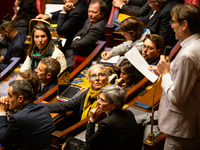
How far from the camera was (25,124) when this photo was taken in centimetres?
219

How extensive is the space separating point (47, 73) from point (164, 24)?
148 centimetres

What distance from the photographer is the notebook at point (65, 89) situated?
2.90 meters

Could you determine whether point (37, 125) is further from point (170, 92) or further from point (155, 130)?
point (170, 92)

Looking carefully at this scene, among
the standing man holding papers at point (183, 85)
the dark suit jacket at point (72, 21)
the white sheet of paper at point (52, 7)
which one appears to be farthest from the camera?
the white sheet of paper at point (52, 7)

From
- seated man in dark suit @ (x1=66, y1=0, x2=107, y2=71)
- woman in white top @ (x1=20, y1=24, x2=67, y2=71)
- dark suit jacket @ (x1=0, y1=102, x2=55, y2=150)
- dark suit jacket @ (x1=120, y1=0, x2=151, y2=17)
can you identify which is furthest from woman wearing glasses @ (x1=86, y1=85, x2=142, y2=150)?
dark suit jacket @ (x1=120, y1=0, x2=151, y2=17)

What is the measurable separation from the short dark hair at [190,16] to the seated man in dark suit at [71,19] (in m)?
2.91

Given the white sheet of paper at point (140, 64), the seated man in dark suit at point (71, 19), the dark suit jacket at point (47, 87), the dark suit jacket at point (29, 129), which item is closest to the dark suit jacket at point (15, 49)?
the seated man in dark suit at point (71, 19)

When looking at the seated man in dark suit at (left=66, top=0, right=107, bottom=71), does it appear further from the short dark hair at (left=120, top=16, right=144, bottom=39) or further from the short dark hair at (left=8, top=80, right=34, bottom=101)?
the short dark hair at (left=8, top=80, right=34, bottom=101)

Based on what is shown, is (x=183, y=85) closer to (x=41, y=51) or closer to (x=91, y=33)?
(x=41, y=51)

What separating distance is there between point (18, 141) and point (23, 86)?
0.40 m

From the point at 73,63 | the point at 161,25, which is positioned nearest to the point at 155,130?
the point at 161,25

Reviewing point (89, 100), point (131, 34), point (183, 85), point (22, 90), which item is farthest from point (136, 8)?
point (183, 85)

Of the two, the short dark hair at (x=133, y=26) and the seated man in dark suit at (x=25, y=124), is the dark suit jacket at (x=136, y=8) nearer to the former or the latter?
the short dark hair at (x=133, y=26)

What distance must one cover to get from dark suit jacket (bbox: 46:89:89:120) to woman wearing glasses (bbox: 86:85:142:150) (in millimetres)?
589
